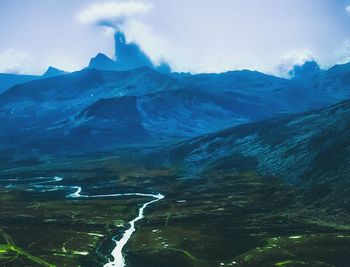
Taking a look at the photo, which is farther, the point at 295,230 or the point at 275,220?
the point at 275,220

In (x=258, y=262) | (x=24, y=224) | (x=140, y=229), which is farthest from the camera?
(x=24, y=224)

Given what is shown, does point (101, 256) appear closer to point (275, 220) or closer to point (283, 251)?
point (283, 251)

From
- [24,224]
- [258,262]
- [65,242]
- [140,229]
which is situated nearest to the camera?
[258,262]

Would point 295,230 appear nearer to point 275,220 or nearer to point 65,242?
point 275,220

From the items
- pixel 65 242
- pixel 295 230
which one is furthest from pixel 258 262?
pixel 65 242

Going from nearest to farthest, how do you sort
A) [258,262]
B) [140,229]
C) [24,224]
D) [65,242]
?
[258,262] → [65,242] → [140,229] → [24,224]

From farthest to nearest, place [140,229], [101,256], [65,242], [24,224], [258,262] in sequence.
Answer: [24,224]
[140,229]
[65,242]
[101,256]
[258,262]

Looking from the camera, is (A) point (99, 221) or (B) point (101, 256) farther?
(A) point (99, 221)

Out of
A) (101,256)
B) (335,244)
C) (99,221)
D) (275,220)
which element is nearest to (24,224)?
(99,221)
